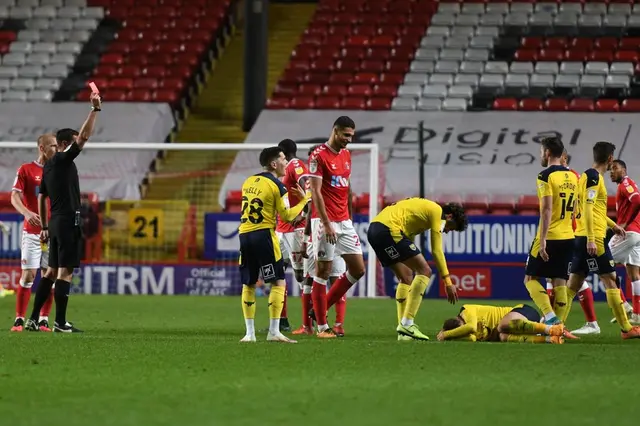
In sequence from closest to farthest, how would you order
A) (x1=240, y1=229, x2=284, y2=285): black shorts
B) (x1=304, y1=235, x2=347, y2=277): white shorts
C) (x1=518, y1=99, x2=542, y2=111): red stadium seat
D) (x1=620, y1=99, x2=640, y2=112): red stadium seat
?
(x1=240, y1=229, x2=284, y2=285): black shorts < (x1=304, y1=235, x2=347, y2=277): white shorts < (x1=620, y1=99, x2=640, y2=112): red stadium seat < (x1=518, y1=99, x2=542, y2=111): red stadium seat

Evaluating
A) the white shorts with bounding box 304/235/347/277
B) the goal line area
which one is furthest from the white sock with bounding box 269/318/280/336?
the goal line area

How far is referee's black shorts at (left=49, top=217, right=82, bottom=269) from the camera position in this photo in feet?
39.5

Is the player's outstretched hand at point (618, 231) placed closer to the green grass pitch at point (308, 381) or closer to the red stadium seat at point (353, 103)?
the green grass pitch at point (308, 381)

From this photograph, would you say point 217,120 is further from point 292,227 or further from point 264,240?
point 264,240

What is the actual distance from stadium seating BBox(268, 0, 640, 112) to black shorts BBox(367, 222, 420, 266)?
49.4ft

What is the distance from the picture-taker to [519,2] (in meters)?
29.4

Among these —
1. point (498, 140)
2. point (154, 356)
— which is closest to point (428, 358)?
point (154, 356)

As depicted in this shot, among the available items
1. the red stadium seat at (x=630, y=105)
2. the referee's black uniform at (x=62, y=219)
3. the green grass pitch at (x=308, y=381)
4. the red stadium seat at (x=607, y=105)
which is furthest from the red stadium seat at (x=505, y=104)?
the referee's black uniform at (x=62, y=219)

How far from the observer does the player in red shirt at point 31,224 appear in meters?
12.7

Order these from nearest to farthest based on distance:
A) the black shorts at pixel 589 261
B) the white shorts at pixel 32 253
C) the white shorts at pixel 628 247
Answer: the black shorts at pixel 589 261 < the white shorts at pixel 32 253 < the white shorts at pixel 628 247

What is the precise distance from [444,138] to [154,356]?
54.7ft

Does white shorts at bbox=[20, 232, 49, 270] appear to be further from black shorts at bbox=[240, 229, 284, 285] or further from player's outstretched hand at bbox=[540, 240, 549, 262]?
player's outstretched hand at bbox=[540, 240, 549, 262]

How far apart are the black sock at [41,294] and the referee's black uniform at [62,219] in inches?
8.8

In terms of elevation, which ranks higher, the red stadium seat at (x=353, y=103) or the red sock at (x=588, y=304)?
the red stadium seat at (x=353, y=103)
